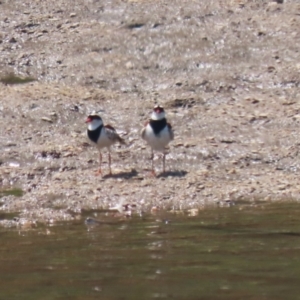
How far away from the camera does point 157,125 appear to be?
16.9 metres

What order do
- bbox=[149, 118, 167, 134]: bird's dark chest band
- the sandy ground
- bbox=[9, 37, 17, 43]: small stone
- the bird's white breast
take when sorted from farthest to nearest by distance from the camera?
bbox=[9, 37, 17, 43]: small stone, bbox=[149, 118, 167, 134]: bird's dark chest band, the bird's white breast, the sandy ground

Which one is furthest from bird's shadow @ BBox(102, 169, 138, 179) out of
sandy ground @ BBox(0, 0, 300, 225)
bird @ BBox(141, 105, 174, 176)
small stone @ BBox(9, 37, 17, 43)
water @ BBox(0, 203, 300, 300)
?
small stone @ BBox(9, 37, 17, 43)

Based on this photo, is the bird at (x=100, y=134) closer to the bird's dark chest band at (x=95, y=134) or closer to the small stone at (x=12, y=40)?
the bird's dark chest band at (x=95, y=134)

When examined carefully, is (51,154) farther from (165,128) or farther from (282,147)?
(282,147)

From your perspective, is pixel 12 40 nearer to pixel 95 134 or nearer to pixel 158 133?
pixel 95 134

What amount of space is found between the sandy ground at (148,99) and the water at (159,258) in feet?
4.55

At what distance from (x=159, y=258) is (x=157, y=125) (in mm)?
6411

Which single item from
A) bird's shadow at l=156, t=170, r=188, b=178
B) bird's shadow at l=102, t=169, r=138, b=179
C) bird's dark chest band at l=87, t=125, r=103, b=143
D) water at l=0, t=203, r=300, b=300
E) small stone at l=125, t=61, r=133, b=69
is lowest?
water at l=0, t=203, r=300, b=300

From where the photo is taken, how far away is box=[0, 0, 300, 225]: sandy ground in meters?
15.6

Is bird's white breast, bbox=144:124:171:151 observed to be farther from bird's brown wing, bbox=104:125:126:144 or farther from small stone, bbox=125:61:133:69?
small stone, bbox=125:61:133:69

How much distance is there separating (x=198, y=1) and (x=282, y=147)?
7410 mm

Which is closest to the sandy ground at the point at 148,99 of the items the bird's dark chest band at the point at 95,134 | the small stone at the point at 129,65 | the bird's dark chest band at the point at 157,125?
the small stone at the point at 129,65

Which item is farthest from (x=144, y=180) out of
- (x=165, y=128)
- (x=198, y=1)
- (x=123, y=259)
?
(x=198, y=1)

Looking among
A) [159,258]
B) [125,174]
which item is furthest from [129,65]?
[159,258]
